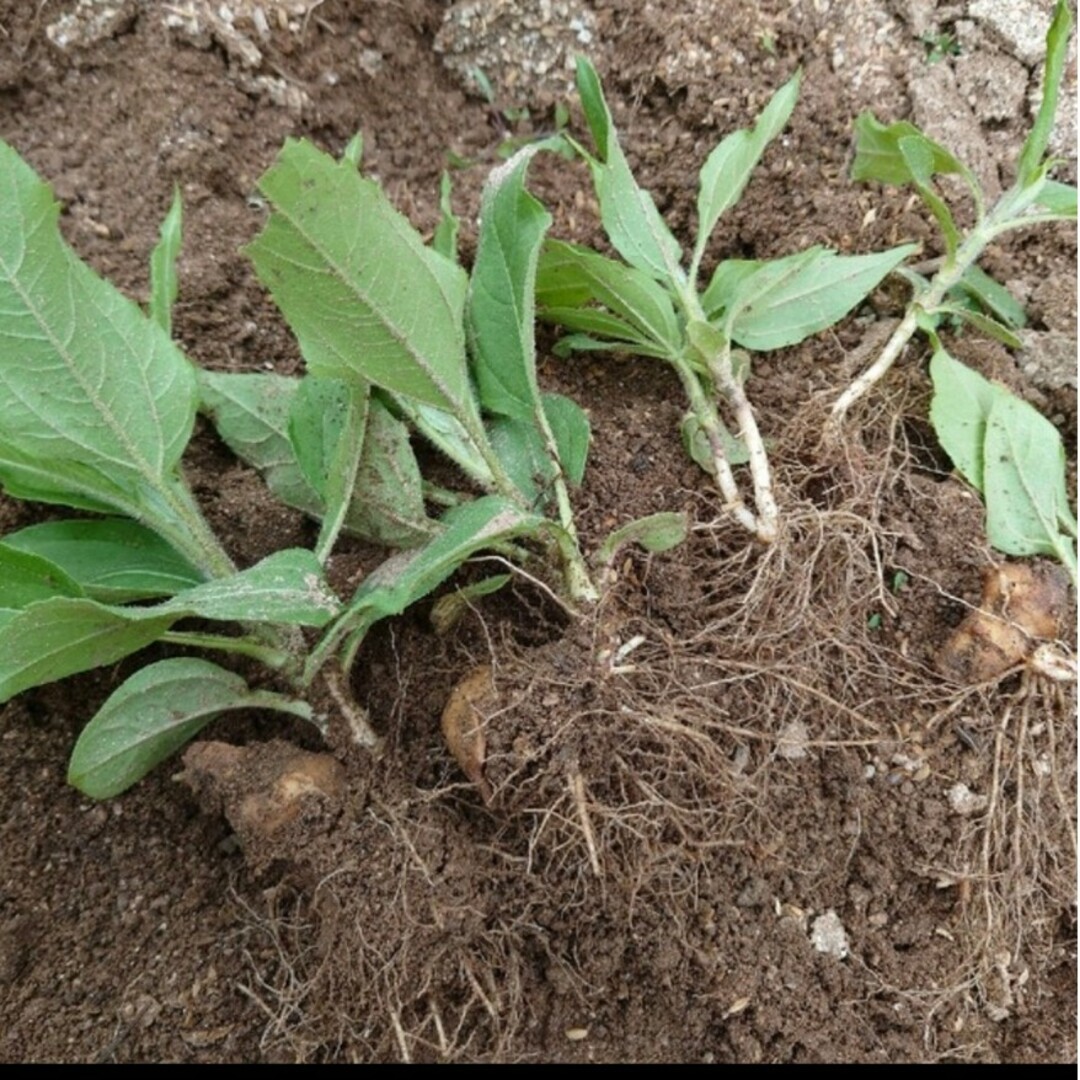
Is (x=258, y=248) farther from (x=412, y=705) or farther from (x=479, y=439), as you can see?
(x=412, y=705)

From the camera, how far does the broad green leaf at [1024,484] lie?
1204 millimetres

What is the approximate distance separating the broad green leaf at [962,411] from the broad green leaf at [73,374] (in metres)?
0.86

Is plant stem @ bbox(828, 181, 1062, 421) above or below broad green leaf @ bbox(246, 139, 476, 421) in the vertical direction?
below

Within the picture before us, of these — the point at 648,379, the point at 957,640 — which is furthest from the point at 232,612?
the point at 957,640

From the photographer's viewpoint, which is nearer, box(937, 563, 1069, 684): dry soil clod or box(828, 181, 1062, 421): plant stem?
box(937, 563, 1069, 684): dry soil clod

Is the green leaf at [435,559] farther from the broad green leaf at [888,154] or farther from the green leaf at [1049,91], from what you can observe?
the green leaf at [1049,91]

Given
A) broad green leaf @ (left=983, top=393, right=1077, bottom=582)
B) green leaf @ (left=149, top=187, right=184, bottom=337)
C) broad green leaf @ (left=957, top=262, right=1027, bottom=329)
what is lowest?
broad green leaf @ (left=983, top=393, right=1077, bottom=582)

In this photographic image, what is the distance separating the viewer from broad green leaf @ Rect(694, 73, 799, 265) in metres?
1.19

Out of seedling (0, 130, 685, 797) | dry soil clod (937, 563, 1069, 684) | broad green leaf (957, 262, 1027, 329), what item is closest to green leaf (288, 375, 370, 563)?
seedling (0, 130, 685, 797)

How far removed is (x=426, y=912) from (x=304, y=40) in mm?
1147

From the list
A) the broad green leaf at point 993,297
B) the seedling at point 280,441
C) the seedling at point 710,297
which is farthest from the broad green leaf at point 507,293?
the broad green leaf at point 993,297

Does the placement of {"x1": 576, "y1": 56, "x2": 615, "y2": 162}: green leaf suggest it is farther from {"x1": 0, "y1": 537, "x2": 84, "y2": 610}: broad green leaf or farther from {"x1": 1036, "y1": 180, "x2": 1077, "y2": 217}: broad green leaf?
{"x1": 0, "y1": 537, "x2": 84, "y2": 610}: broad green leaf

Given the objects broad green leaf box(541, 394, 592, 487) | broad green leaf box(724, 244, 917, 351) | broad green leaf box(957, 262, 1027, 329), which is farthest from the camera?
broad green leaf box(957, 262, 1027, 329)

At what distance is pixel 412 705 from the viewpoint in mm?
1104
